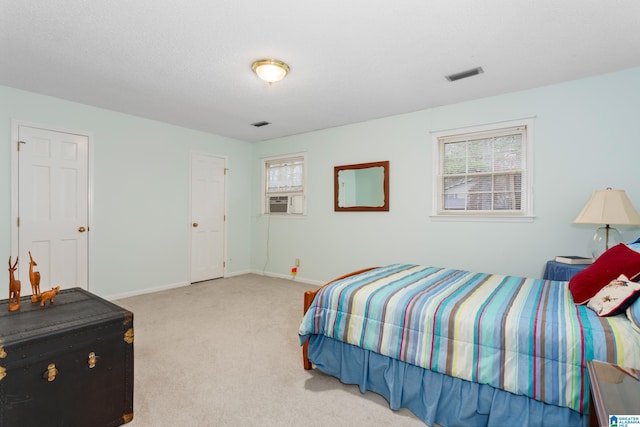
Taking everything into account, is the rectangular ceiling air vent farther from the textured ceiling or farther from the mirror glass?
the mirror glass

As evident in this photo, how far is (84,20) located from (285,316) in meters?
3.05

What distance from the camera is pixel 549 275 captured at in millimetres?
2947

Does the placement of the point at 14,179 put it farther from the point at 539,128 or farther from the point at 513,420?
the point at 539,128

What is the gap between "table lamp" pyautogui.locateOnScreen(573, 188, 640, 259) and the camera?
2.57m

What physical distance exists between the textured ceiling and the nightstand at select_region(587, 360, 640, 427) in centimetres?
207

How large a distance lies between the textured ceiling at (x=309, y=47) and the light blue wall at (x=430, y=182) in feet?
0.83

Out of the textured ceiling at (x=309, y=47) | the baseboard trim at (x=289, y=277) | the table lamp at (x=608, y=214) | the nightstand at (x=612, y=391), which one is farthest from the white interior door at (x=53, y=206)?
the table lamp at (x=608, y=214)

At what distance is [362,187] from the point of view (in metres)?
4.73

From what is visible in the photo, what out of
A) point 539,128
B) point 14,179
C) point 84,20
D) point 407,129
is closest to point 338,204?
point 407,129

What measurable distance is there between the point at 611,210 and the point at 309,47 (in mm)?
2783

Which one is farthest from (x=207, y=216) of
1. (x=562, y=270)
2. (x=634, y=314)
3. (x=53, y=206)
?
(x=634, y=314)

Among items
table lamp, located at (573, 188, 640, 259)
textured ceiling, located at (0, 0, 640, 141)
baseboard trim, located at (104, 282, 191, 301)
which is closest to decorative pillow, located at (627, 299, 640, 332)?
table lamp, located at (573, 188, 640, 259)

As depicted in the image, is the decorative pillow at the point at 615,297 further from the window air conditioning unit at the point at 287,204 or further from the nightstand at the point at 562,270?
the window air conditioning unit at the point at 287,204

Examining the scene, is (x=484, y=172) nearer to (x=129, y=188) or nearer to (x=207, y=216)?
(x=207, y=216)
